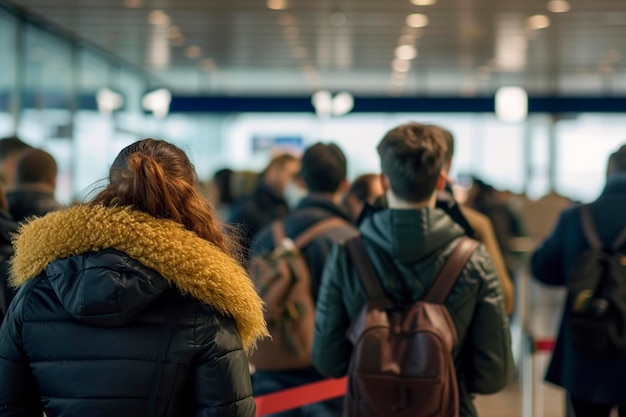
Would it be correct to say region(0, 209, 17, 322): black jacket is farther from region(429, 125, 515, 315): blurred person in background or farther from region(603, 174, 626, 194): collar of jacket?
region(603, 174, 626, 194): collar of jacket

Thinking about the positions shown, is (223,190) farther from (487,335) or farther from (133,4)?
(487,335)

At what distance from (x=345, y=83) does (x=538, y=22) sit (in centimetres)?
1002

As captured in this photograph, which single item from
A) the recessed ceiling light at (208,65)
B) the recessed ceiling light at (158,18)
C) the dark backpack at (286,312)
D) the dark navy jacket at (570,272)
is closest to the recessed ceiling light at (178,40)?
the recessed ceiling light at (158,18)

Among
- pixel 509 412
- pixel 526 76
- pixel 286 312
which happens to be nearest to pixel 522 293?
pixel 509 412

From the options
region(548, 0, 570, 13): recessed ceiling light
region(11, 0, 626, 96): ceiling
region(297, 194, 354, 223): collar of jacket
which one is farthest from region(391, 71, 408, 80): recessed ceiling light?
region(297, 194, 354, 223): collar of jacket

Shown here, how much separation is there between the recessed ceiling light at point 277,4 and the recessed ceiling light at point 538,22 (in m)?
3.83

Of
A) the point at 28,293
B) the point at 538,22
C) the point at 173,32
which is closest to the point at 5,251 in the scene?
the point at 28,293

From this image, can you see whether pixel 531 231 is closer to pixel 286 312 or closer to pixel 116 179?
pixel 286 312

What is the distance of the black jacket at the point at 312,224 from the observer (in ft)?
15.7

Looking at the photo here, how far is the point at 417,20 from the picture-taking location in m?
15.5

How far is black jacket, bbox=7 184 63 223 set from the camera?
5.35m

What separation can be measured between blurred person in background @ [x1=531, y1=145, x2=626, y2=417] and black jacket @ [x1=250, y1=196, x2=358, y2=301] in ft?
3.25

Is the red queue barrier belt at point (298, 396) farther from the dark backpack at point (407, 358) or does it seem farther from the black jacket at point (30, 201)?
the black jacket at point (30, 201)

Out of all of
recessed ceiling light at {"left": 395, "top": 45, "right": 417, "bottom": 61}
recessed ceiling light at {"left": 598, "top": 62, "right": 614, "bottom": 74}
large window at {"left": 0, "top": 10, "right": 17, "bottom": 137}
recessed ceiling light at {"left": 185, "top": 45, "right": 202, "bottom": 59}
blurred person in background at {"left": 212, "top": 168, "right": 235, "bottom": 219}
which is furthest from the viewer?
recessed ceiling light at {"left": 598, "top": 62, "right": 614, "bottom": 74}
